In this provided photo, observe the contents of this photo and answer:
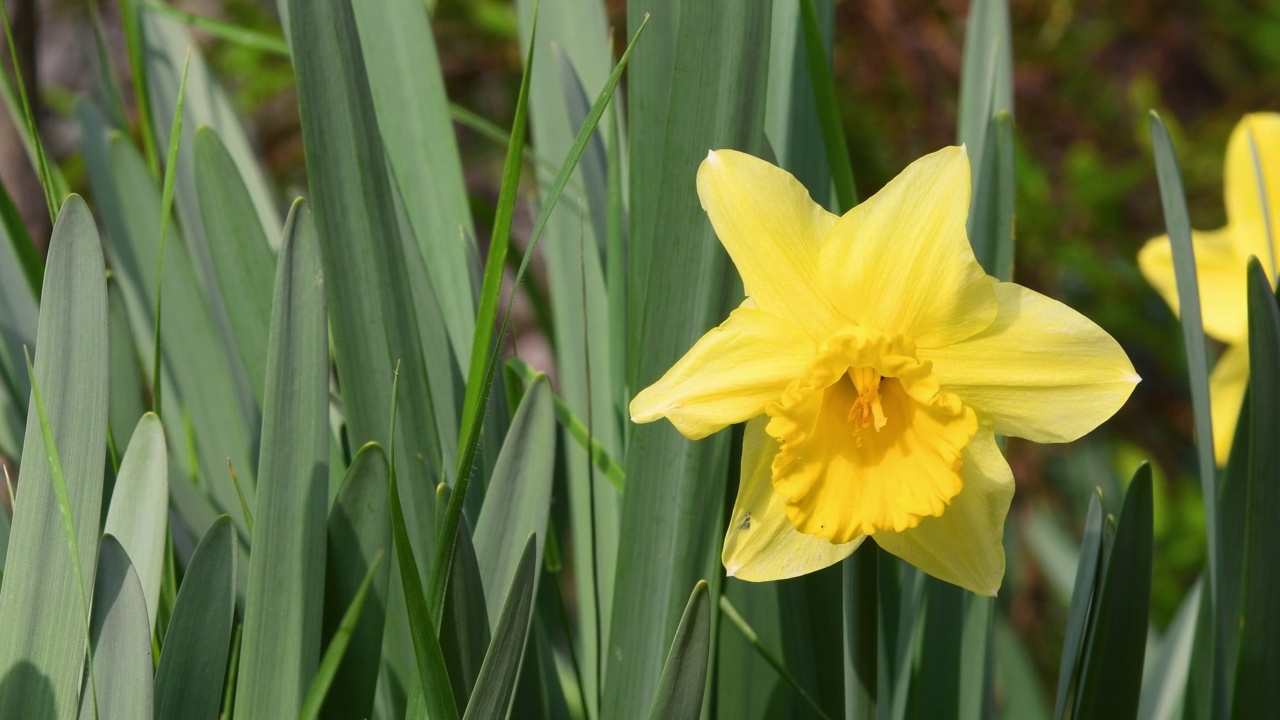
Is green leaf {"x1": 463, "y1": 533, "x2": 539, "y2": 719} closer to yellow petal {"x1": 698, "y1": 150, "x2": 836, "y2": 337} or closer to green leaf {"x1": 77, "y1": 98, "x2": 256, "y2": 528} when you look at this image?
yellow petal {"x1": 698, "y1": 150, "x2": 836, "y2": 337}

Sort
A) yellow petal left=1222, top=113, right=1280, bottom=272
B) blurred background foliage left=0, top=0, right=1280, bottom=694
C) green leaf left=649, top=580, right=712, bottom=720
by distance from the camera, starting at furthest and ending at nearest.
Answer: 1. blurred background foliage left=0, top=0, right=1280, bottom=694
2. yellow petal left=1222, top=113, right=1280, bottom=272
3. green leaf left=649, top=580, right=712, bottom=720

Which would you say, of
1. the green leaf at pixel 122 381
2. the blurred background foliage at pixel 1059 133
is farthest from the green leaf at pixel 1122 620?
the blurred background foliage at pixel 1059 133

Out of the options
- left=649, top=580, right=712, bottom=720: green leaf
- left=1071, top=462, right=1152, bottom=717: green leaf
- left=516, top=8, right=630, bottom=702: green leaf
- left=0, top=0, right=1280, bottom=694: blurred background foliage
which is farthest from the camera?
left=0, top=0, right=1280, bottom=694: blurred background foliage

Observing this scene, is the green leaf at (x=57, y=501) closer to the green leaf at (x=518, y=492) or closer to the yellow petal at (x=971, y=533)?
the green leaf at (x=518, y=492)

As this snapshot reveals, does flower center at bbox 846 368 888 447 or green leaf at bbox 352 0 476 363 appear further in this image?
green leaf at bbox 352 0 476 363

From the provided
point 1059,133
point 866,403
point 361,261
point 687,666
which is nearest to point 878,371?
point 866,403

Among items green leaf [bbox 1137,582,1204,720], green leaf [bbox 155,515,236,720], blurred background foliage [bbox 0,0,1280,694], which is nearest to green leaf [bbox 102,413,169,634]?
green leaf [bbox 155,515,236,720]
